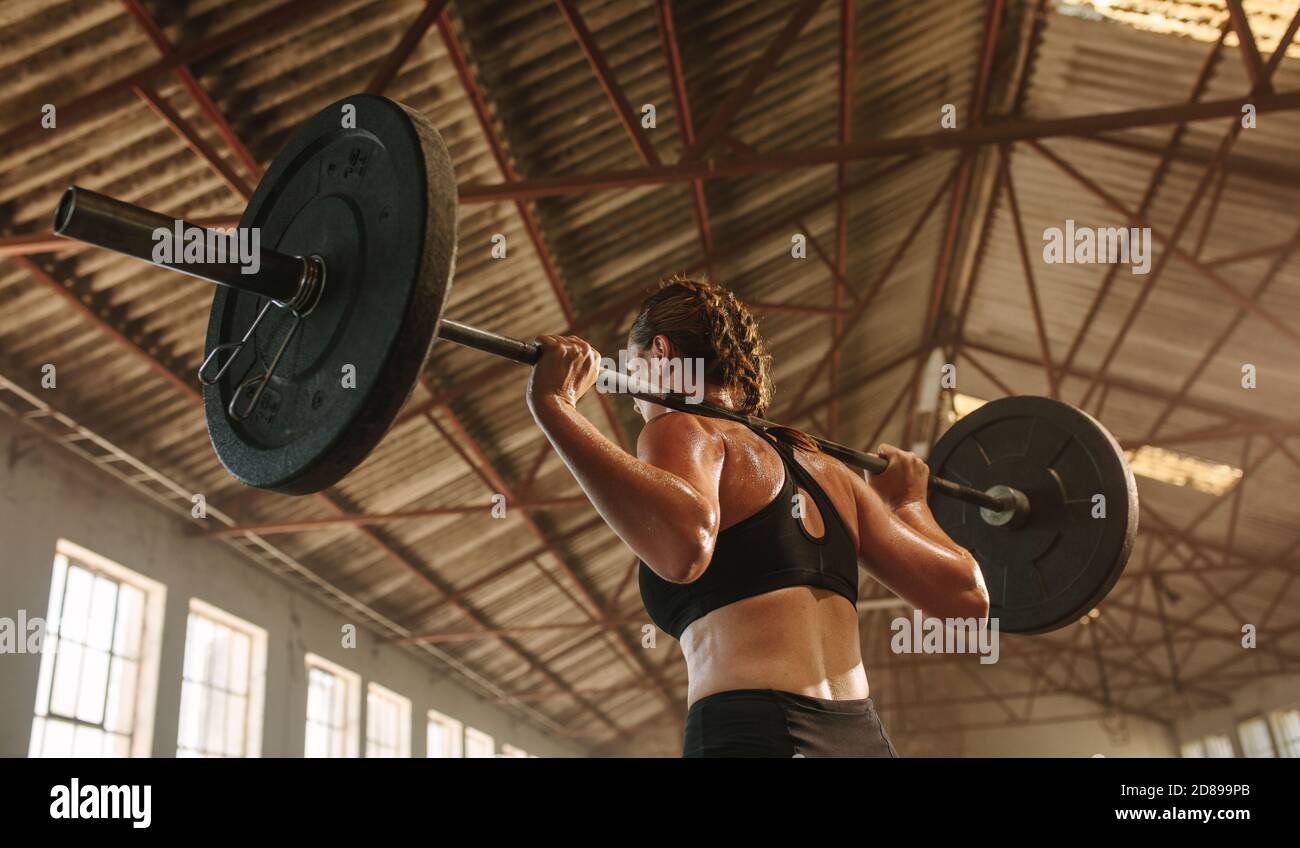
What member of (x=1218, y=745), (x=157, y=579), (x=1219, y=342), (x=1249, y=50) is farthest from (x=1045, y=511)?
(x=1218, y=745)

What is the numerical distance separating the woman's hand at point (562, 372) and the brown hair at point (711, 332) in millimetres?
163

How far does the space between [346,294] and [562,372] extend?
345 mm

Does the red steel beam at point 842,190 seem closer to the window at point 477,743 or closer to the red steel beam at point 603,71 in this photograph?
the red steel beam at point 603,71

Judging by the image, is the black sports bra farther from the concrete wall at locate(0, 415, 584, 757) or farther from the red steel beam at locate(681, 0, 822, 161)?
the concrete wall at locate(0, 415, 584, 757)

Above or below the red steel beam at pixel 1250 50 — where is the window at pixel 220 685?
below

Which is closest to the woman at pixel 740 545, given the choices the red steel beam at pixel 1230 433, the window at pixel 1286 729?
the red steel beam at pixel 1230 433

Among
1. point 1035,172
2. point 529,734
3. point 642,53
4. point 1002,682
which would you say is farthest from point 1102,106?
point 1002,682

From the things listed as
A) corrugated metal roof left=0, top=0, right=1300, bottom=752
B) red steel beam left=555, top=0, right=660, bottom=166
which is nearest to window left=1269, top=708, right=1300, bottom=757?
corrugated metal roof left=0, top=0, right=1300, bottom=752

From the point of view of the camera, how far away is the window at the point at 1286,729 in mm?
18486

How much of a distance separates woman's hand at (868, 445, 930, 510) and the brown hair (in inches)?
13.5

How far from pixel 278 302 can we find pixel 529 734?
1918cm

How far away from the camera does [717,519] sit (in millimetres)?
1611

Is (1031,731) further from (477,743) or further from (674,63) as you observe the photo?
(674,63)

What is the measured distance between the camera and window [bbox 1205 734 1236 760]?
20.7m
